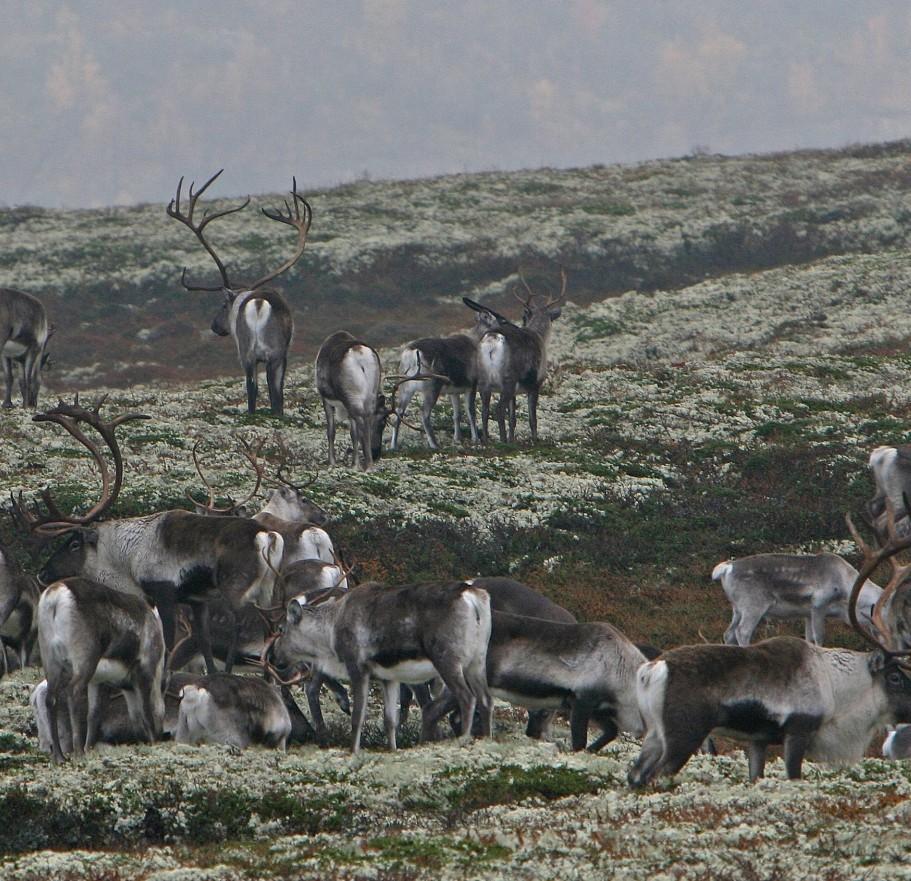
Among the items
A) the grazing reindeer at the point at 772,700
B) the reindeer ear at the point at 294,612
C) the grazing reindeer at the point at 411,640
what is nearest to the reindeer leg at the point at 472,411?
the reindeer ear at the point at 294,612

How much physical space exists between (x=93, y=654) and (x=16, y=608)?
340 centimetres

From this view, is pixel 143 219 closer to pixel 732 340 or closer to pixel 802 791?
pixel 732 340

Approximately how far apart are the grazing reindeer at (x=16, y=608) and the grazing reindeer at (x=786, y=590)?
8.18 metres

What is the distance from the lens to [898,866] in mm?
7773

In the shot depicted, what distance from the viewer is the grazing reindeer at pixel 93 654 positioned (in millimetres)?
11445

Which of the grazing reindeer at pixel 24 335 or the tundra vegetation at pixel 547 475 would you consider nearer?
the tundra vegetation at pixel 547 475

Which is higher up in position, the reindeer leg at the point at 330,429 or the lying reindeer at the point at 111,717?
the reindeer leg at the point at 330,429

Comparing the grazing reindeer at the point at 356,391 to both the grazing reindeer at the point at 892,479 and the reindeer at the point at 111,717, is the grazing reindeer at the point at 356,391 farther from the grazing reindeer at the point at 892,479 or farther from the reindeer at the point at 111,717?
the reindeer at the point at 111,717

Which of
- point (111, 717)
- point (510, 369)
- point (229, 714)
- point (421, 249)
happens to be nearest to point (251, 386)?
point (510, 369)

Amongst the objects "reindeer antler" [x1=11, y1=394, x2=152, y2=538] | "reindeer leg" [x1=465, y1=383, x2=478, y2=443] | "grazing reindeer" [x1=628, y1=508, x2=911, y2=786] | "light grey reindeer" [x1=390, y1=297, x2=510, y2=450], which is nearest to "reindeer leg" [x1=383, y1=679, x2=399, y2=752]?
"grazing reindeer" [x1=628, y1=508, x2=911, y2=786]

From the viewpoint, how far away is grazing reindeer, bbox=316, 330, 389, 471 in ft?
74.2

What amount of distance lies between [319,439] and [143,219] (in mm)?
42834

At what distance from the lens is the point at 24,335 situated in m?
26.4

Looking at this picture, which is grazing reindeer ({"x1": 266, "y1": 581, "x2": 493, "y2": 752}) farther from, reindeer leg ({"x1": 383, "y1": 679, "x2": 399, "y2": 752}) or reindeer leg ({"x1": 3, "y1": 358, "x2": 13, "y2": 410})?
reindeer leg ({"x1": 3, "y1": 358, "x2": 13, "y2": 410})
